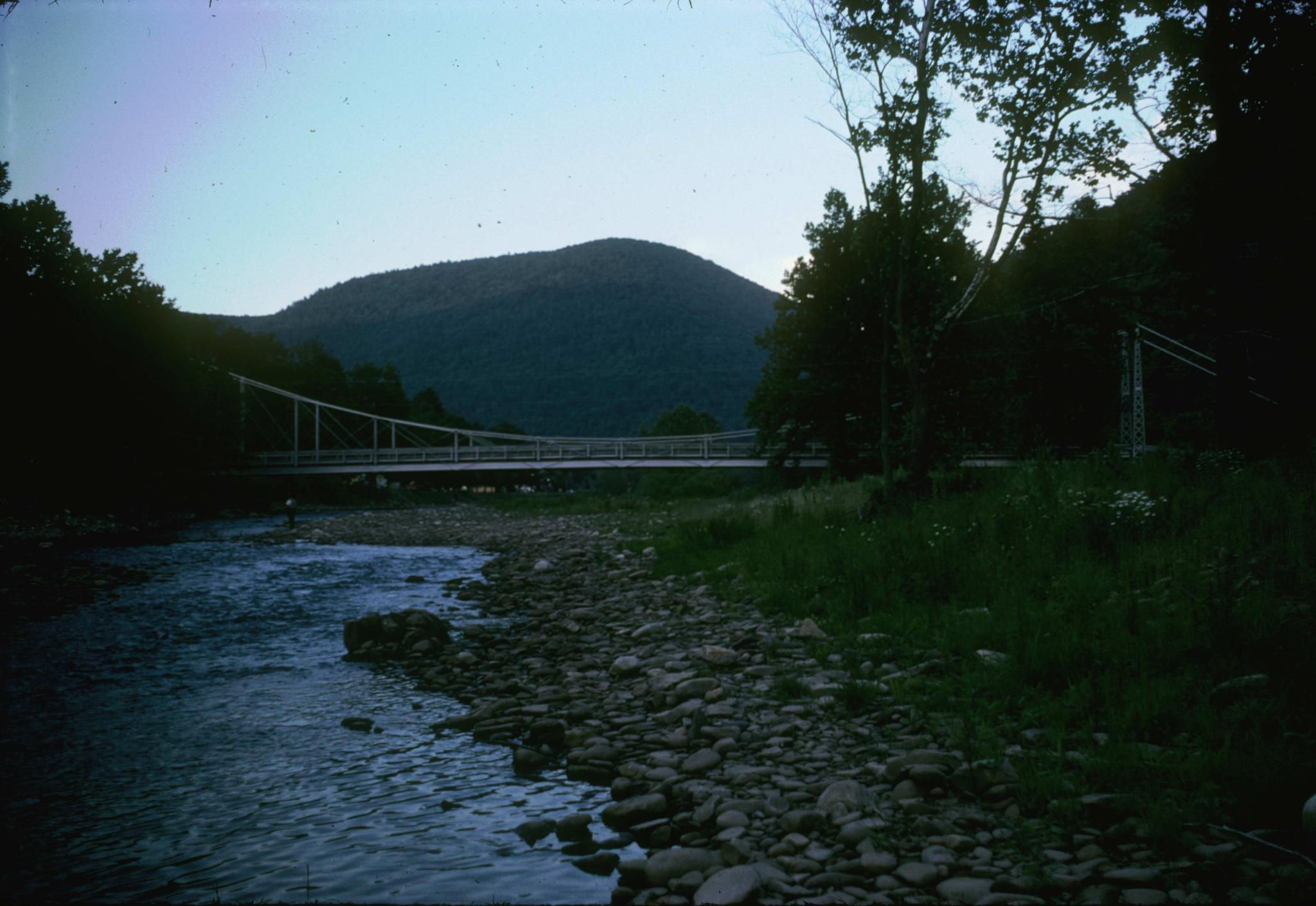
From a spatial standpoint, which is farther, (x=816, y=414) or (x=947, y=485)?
(x=816, y=414)

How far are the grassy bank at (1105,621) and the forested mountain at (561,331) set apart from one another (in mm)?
91432

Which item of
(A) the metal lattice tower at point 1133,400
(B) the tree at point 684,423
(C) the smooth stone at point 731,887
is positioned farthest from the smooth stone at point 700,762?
(B) the tree at point 684,423

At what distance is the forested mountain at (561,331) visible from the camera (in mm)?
109688

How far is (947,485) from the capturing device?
1177 cm

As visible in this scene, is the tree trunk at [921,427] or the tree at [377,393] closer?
the tree trunk at [921,427]

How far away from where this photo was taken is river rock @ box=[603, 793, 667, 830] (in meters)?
3.57

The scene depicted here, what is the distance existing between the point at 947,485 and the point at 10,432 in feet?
86.2

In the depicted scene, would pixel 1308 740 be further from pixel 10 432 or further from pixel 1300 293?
pixel 10 432

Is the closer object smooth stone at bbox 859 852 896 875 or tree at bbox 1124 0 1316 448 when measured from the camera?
smooth stone at bbox 859 852 896 875

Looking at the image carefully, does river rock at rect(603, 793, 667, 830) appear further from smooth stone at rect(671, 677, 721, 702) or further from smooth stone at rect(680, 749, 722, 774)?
smooth stone at rect(671, 677, 721, 702)

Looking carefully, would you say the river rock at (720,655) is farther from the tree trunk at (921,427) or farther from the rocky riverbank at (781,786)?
the tree trunk at (921,427)

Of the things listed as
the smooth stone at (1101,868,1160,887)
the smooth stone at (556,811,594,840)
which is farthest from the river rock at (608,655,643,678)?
the smooth stone at (1101,868,1160,887)

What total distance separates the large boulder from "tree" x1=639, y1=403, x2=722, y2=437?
3191 inches

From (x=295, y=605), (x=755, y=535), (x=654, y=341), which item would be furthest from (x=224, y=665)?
(x=654, y=341)
